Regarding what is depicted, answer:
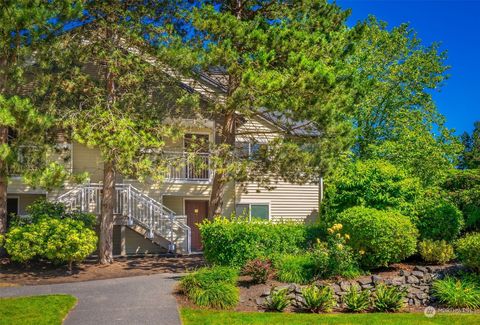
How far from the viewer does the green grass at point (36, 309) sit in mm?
11125

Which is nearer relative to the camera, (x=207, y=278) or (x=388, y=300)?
(x=388, y=300)

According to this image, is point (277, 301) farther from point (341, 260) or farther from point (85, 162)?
point (85, 162)

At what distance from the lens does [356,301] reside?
42.3 feet

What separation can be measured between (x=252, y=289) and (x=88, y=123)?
7.14 meters

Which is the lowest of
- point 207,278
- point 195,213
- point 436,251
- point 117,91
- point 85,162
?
point 207,278

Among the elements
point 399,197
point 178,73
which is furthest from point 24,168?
point 399,197

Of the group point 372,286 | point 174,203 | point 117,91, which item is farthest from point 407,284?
point 174,203

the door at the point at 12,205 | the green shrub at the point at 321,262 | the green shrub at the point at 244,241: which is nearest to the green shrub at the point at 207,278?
the green shrub at the point at 244,241

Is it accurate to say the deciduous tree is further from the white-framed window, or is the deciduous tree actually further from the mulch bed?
the mulch bed

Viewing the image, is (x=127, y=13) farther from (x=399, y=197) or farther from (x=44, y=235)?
(x=399, y=197)

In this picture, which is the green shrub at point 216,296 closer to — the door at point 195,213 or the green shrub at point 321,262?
the green shrub at point 321,262

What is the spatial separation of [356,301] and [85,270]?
9447 mm

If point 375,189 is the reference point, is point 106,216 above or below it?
below

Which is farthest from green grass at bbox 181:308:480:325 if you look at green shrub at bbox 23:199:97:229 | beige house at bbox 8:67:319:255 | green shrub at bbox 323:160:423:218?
green shrub at bbox 23:199:97:229
